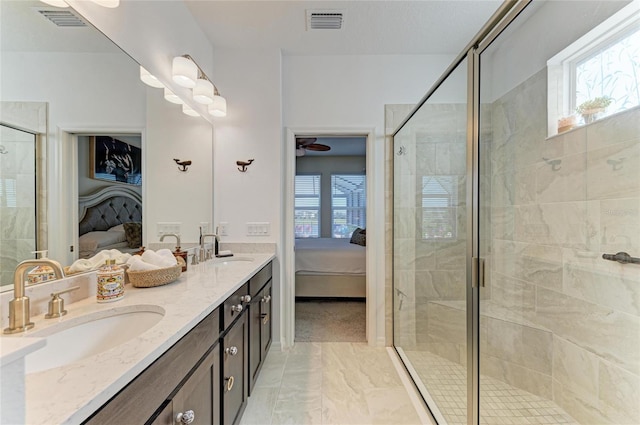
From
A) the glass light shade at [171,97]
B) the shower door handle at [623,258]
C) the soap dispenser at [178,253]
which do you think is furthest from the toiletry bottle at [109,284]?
the shower door handle at [623,258]

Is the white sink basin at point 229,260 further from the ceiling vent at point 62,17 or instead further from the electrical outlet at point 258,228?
the ceiling vent at point 62,17

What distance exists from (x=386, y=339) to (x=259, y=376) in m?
1.18

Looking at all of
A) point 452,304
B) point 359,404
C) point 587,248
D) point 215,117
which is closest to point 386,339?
point 359,404

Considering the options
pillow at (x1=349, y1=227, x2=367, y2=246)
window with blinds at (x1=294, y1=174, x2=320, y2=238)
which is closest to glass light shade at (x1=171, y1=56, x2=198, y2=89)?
pillow at (x1=349, y1=227, x2=367, y2=246)

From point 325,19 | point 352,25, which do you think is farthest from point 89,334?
point 352,25

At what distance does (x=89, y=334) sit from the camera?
979mm

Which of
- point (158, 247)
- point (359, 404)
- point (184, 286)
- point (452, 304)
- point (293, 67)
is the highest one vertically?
point (293, 67)

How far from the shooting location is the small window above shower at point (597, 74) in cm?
129

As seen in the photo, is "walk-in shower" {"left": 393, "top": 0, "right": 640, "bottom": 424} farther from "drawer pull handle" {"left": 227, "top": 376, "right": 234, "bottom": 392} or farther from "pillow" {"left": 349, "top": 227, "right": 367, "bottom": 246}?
"pillow" {"left": 349, "top": 227, "right": 367, "bottom": 246}

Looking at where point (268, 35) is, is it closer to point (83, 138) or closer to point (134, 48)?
point (134, 48)

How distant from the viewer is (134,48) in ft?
5.18

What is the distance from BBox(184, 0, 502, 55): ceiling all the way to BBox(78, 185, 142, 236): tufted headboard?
1492mm

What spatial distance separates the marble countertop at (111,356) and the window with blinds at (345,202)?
17.2 ft

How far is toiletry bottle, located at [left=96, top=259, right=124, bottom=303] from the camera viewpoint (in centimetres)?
113
